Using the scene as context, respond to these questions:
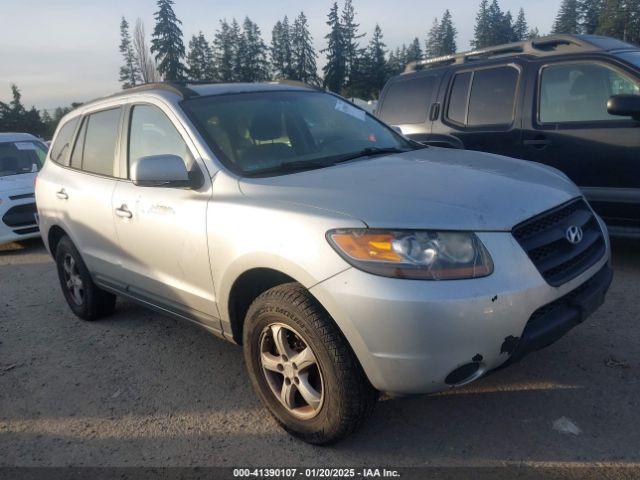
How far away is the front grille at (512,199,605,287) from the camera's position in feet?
8.20

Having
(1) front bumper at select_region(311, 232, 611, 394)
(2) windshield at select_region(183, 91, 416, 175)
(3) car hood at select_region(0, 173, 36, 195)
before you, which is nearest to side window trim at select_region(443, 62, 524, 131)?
(2) windshield at select_region(183, 91, 416, 175)

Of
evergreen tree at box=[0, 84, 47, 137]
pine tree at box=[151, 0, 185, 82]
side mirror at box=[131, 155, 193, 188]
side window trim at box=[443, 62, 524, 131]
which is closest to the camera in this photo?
side mirror at box=[131, 155, 193, 188]

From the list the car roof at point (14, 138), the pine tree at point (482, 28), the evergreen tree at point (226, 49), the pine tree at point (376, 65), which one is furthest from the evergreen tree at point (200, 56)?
the car roof at point (14, 138)

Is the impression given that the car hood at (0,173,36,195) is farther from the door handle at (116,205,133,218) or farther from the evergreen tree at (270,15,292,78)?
the evergreen tree at (270,15,292,78)

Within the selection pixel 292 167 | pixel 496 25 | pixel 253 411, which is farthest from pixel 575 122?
pixel 496 25

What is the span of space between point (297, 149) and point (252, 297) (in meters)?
0.97

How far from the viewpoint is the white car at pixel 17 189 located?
25.5 feet

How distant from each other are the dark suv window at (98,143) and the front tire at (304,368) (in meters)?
1.89

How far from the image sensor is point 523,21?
87.2 m

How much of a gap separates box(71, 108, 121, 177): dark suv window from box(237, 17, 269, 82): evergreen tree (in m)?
69.4

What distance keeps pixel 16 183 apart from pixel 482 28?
8310cm

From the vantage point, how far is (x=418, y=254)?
7.65ft

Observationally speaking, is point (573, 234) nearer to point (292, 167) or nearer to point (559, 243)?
point (559, 243)

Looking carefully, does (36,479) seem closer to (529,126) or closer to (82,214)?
(82,214)
